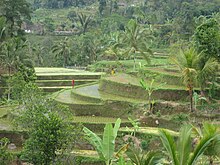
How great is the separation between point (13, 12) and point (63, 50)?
10287mm

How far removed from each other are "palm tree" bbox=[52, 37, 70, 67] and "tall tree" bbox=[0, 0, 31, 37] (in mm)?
8812

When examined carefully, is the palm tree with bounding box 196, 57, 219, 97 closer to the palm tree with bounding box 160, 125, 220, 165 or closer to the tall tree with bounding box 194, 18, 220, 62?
the tall tree with bounding box 194, 18, 220, 62

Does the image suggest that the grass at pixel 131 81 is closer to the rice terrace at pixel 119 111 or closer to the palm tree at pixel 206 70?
the rice terrace at pixel 119 111

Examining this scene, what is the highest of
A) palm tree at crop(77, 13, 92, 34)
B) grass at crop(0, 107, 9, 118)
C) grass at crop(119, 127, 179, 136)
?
palm tree at crop(77, 13, 92, 34)

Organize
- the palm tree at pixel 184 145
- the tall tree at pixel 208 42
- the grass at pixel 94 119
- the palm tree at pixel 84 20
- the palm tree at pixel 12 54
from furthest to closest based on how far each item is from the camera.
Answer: the palm tree at pixel 84 20
the palm tree at pixel 12 54
the grass at pixel 94 119
the tall tree at pixel 208 42
the palm tree at pixel 184 145

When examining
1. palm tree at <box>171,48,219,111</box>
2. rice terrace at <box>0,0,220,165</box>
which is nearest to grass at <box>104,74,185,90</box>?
rice terrace at <box>0,0,220,165</box>

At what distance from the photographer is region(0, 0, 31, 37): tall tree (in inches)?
1083

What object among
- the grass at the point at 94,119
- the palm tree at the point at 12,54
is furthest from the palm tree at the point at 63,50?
the grass at the point at 94,119

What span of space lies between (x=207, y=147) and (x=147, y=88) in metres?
8.17

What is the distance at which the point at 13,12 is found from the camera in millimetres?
27875

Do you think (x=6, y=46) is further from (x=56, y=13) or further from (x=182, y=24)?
(x=56, y=13)

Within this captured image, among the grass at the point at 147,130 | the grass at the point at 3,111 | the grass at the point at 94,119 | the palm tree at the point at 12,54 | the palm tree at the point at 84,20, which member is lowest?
the grass at the point at 3,111

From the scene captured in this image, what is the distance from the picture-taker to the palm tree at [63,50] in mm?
37656

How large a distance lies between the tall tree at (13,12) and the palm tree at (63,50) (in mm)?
8812
